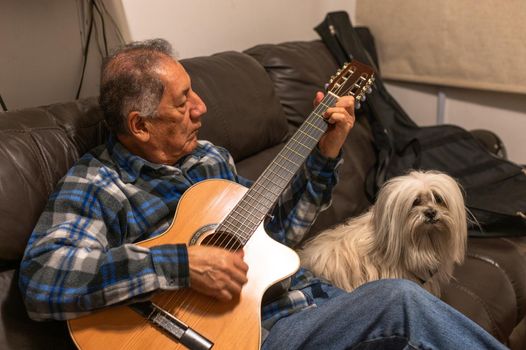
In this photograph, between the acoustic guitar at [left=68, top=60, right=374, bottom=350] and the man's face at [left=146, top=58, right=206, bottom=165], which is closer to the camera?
the acoustic guitar at [left=68, top=60, right=374, bottom=350]

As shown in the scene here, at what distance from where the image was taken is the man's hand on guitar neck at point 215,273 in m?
0.94

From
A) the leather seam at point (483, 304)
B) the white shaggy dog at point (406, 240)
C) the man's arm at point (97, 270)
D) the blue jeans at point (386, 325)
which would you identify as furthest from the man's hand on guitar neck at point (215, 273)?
the leather seam at point (483, 304)

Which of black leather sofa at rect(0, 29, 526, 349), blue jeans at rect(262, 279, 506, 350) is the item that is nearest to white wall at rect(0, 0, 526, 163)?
black leather sofa at rect(0, 29, 526, 349)

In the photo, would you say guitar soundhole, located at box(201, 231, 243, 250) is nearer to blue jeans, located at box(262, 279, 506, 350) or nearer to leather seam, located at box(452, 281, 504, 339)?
blue jeans, located at box(262, 279, 506, 350)

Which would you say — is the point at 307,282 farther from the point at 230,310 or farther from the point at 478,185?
the point at 478,185

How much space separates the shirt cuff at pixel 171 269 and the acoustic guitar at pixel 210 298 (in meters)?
0.05

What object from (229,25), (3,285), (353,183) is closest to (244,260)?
(3,285)

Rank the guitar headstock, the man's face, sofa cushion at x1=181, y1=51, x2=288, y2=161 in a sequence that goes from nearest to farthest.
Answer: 1. the man's face
2. the guitar headstock
3. sofa cushion at x1=181, y1=51, x2=288, y2=161

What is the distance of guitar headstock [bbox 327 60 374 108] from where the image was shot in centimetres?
128

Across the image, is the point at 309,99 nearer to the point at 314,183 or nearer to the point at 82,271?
the point at 314,183

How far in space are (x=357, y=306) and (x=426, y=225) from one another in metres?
0.45

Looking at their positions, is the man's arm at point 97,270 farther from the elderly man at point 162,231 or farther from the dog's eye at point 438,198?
the dog's eye at point 438,198

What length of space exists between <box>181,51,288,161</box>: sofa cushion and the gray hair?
39 centimetres

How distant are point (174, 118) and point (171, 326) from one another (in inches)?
20.5
